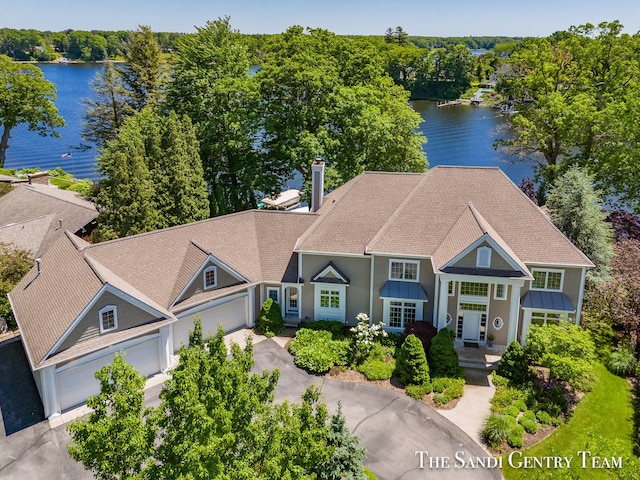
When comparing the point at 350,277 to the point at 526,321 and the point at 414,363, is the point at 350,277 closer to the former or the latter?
the point at 414,363

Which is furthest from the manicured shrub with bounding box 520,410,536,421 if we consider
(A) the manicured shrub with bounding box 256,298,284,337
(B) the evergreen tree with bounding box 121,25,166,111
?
(B) the evergreen tree with bounding box 121,25,166,111

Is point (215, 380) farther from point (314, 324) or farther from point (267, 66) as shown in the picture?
point (267, 66)

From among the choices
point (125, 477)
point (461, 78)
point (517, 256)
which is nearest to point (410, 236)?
point (517, 256)

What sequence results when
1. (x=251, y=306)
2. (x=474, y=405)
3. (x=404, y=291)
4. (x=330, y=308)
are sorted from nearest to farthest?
(x=474, y=405), (x=404, y=291), (x=330, y=308), (x=251, y=306)

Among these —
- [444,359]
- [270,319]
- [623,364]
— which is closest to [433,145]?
[623,364]

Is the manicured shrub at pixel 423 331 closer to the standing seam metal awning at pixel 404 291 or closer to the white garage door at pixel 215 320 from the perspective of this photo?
the standing seam metal awning at pixel 404 291

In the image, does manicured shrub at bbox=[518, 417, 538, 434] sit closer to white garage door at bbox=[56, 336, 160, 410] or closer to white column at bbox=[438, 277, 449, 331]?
white column at bbox=[438, 277, 449, 331]
